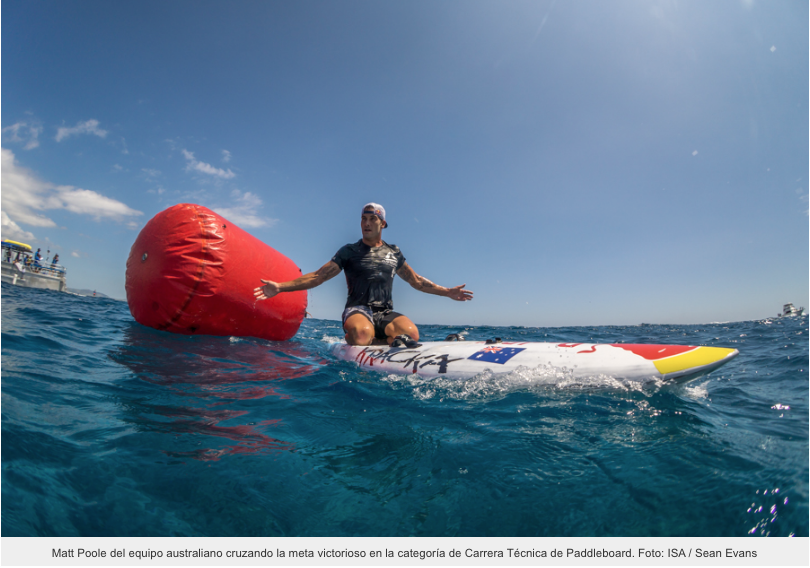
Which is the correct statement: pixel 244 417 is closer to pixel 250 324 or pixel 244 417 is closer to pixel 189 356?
pixel 189 356

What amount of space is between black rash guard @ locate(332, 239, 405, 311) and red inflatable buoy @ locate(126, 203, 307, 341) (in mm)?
1478

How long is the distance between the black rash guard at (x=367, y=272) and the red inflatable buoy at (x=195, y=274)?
4.85 feet

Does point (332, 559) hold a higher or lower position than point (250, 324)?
lower

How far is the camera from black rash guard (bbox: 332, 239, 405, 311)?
4682 millimetres

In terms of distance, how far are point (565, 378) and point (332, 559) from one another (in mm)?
2300

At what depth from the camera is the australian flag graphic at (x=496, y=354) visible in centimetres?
325

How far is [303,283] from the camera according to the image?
4.40 meters

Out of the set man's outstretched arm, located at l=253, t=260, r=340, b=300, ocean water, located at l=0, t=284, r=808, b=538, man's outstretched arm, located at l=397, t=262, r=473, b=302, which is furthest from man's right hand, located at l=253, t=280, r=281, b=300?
man's outstretched arm, located at l=397, t=262, r=473, b=302

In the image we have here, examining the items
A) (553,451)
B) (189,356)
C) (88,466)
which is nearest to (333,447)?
(88,466)

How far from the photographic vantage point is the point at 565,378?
2881 mm

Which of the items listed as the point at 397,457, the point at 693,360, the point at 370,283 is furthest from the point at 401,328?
the point at 693,360

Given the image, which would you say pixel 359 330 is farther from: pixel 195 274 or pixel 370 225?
pixel 195 274

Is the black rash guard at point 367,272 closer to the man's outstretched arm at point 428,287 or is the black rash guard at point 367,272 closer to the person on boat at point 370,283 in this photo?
the person on boat at point 370,283

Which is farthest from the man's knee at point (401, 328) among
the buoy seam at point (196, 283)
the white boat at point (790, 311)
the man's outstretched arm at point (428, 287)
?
the white boat at point (790, 311)
